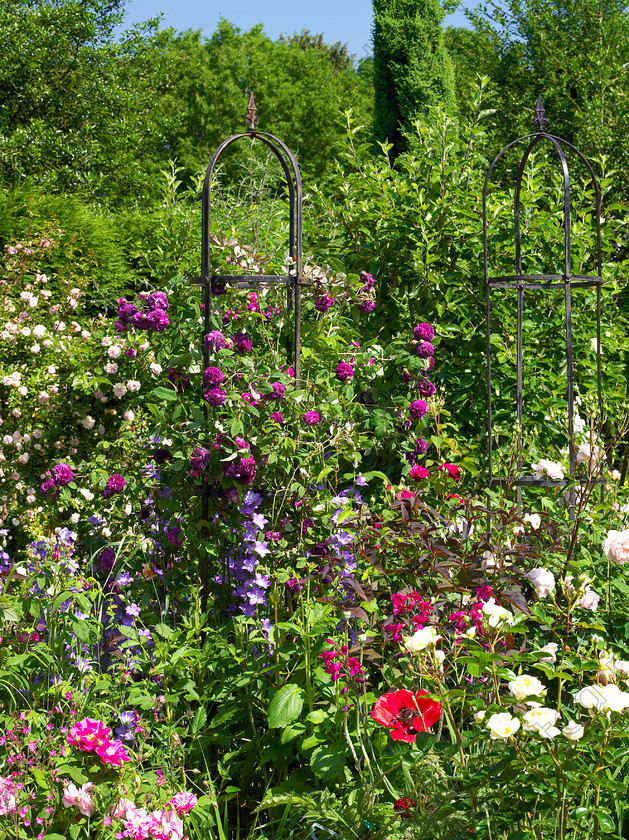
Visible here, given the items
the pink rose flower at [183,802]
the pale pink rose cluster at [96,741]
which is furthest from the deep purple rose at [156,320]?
the pink rose flower at [183,802]

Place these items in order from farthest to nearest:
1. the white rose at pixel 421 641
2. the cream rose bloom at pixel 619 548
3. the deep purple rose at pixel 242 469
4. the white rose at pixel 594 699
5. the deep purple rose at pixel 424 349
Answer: the deep purple rose at pixel 424 349
the deep purple rose at pixel 242 469
the cream rose bloom at pixel 619 548
the white rose at pixel 421 641
the white rose at pixel 594 699

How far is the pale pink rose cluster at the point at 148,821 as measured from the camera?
1.60 meters

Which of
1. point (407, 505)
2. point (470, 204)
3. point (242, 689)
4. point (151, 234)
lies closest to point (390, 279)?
point (470, 204)

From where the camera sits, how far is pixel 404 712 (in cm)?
161

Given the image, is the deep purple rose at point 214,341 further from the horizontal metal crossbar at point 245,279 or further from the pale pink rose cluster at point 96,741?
the pale pink rose cluster at point 96,741

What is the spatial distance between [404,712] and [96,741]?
0.66 metres

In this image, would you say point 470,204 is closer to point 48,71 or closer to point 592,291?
point 592,291

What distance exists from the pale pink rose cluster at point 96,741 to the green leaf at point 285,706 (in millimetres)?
371

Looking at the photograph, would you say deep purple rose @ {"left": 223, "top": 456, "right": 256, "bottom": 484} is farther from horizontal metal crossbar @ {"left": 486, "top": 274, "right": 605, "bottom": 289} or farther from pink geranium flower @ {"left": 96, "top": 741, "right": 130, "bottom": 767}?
horizontal metal crossbar @ {"left": 486, "top": 274, "right": 605, "bottom": 289}

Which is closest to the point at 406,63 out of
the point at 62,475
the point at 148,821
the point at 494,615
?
the point at 62,475

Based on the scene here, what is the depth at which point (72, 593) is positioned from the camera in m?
2.04

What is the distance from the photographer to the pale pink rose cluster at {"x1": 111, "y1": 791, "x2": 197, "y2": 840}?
1.60m

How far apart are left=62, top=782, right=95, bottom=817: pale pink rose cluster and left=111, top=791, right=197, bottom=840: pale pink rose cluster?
0.07 metres

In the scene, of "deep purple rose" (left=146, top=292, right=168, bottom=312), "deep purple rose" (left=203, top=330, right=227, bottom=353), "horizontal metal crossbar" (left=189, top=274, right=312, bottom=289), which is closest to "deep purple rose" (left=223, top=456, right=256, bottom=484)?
"deep purple rose" (left=203, top=330, right=227, bottom=353)
